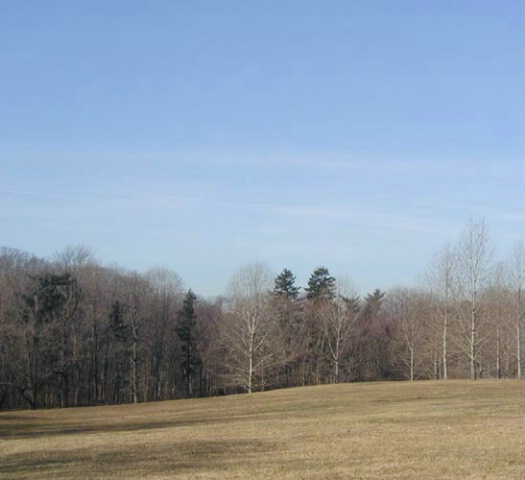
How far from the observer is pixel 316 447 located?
55.2 feet

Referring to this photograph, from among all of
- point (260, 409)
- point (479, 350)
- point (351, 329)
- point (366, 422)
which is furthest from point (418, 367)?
point (366, 422)

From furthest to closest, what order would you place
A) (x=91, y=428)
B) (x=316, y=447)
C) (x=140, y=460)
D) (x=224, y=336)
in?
(x=224, y=336) → (x=91, y=428) → (x=316, y=447) → (x=140, y=460)

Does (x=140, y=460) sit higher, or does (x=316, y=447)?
(x=316, y=447)

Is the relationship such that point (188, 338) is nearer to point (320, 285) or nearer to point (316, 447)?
point (320, 285)

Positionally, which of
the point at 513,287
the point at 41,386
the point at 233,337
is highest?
the point at 513,287

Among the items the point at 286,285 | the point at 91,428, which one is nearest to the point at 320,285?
the point at 286,285

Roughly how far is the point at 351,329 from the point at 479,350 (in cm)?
1726

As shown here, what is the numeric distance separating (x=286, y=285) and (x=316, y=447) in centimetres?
6019

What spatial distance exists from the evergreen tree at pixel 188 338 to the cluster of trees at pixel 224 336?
0.15m

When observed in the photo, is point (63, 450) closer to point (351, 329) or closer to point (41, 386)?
point (41, 386)

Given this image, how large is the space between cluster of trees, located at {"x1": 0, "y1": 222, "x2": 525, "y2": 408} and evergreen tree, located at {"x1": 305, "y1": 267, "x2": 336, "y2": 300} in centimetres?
12

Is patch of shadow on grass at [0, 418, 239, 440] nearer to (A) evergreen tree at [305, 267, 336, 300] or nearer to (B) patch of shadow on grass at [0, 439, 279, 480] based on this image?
(B) patch of shadow on grass at [0, 439, 279, 480]

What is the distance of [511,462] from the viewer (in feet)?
43.5

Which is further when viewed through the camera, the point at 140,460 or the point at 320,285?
the point at 320,285
